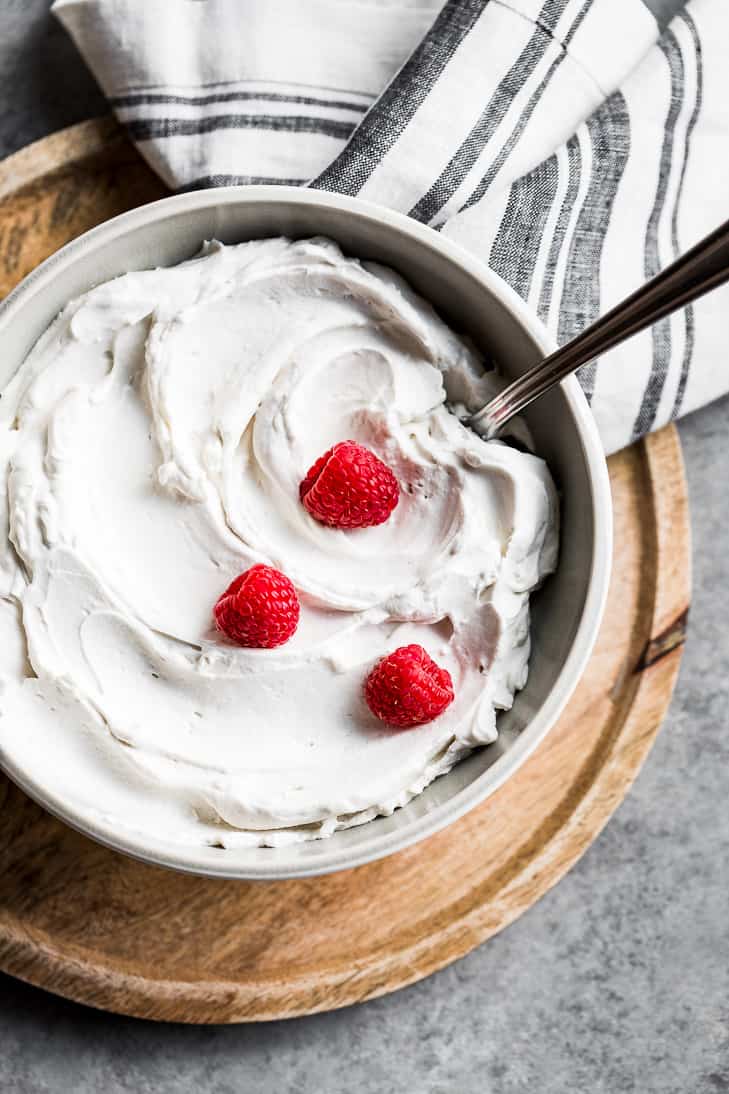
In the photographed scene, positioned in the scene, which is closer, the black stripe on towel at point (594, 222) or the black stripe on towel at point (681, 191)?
the black stripe on towel at point (594, 222)

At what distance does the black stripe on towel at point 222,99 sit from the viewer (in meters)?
1.81

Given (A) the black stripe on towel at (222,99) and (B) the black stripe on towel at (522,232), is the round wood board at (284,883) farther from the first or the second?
(B) the black stripe on towel at (522,232)

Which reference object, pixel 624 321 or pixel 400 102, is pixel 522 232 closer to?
pixel 400 102

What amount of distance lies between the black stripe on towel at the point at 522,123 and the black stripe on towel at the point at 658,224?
0.16 m

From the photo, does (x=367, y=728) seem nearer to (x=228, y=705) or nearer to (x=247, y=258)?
(x=228, y=705)

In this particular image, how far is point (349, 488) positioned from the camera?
4.88ft

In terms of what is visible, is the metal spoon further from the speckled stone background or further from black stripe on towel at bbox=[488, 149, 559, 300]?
the speckled stone background

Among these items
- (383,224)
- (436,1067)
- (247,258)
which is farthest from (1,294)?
(436,1067)

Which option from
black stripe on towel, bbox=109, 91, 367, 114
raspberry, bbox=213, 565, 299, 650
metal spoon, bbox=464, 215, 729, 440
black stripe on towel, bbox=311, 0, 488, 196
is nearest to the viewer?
metal spoon, bbox=464, 215, 729, 440

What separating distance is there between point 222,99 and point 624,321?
0.89m

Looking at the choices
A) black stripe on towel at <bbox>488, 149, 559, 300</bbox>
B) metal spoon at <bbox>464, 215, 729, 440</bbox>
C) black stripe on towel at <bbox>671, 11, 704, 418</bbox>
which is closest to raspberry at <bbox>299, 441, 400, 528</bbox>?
metal spoon at <bbox>464, 215, 729, 440</bbox>

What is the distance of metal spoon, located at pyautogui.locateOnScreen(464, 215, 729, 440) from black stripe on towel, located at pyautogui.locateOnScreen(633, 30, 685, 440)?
0.36 meters

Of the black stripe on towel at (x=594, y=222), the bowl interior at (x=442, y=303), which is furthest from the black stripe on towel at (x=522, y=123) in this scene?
the bowl interior at (x=442, y=303)

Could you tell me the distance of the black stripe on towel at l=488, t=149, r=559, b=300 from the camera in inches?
67.8
